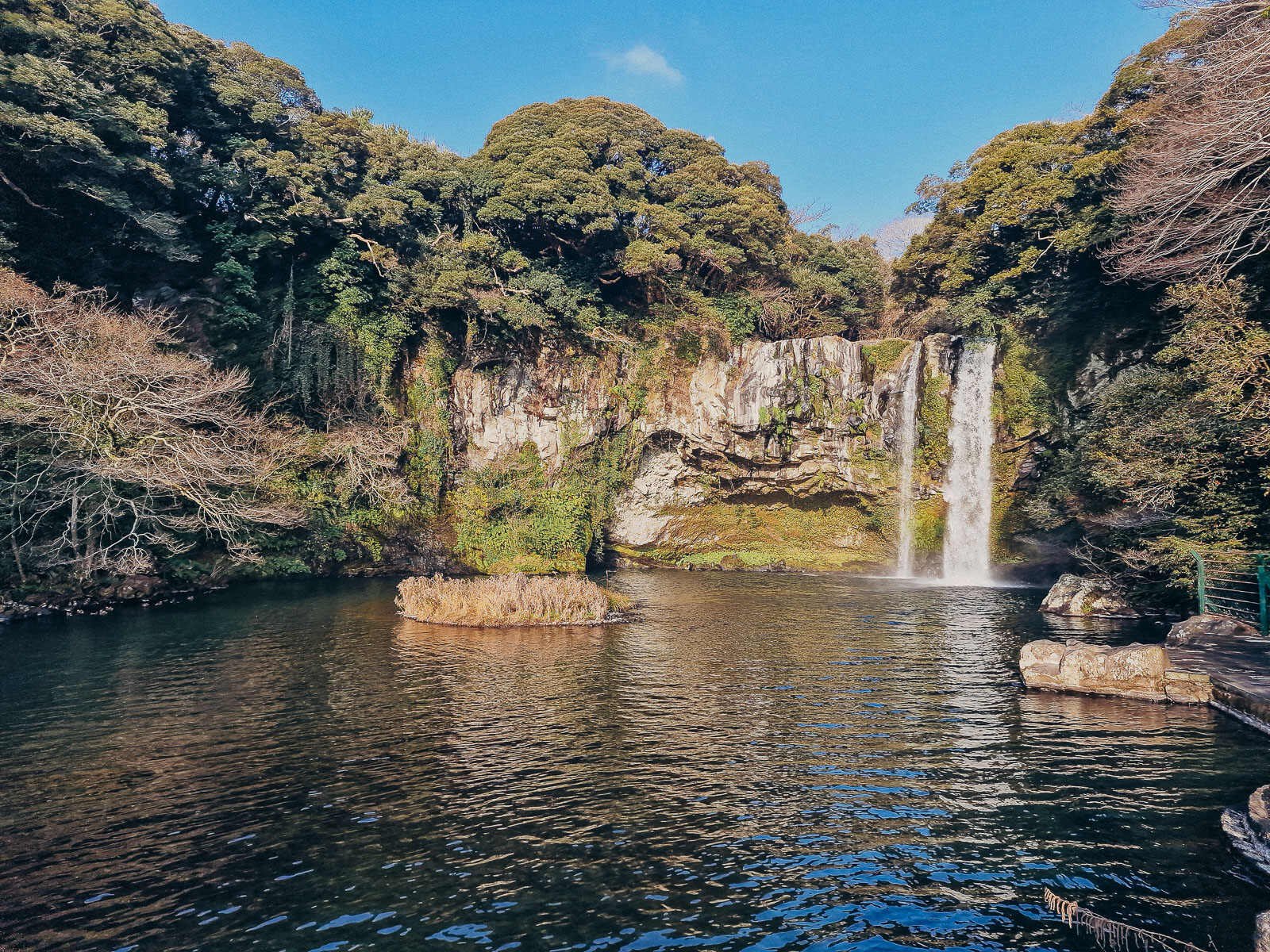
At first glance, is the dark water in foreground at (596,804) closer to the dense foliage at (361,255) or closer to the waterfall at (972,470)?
the dense foliage at (361,255)

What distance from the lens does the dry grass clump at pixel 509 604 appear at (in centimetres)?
1938

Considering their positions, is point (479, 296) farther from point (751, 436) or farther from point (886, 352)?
point (886, 352)

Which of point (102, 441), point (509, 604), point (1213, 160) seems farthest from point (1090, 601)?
point (102, 441)

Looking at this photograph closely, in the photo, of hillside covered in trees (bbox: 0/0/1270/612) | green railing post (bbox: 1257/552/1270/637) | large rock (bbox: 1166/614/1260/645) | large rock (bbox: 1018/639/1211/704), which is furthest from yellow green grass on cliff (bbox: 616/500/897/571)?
large rock (bbox: 1018/639/1211/704)

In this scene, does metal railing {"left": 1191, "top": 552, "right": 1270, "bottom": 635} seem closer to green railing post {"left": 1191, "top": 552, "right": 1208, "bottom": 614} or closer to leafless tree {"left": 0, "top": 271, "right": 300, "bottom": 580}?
green railing post {"left": 1191, "top": 552, "right": 1208, "bottom": 614}

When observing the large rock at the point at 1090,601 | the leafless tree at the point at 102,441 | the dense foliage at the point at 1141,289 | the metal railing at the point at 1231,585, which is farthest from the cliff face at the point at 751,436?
the metal railing at the point at 1231,585

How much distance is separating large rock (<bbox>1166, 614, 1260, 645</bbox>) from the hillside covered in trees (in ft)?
7.24

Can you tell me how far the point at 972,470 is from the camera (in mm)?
29469

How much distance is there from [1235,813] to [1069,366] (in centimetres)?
2319

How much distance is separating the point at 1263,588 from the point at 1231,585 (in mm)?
3486

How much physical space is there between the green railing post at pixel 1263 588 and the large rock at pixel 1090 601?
5603 mm

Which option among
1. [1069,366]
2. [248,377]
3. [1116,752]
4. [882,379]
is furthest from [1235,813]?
[248,377]

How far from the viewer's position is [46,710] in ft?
38.2

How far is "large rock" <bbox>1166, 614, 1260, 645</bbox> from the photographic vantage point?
46.3 ft
